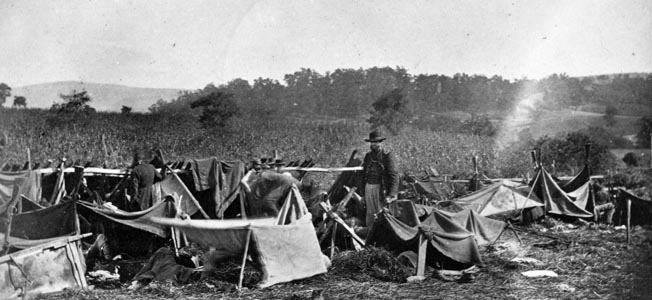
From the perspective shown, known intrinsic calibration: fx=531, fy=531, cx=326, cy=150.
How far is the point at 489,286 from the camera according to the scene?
21.4 ft

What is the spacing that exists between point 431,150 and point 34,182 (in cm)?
2021

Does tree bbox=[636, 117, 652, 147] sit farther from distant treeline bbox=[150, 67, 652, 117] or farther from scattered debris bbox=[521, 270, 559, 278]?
scattered debris bbox=[521, 270, 559, 278]

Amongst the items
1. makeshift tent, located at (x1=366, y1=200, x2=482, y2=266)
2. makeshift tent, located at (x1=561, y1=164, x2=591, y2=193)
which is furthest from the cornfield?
makeshift tent, located at (x1=366, y1=200, x2=482, y2=266)

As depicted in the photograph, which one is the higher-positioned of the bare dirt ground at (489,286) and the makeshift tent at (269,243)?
the makeshift tent at (269,243)

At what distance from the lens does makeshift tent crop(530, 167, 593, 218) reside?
38.6ft

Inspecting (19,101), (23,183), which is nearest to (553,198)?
(23,183)

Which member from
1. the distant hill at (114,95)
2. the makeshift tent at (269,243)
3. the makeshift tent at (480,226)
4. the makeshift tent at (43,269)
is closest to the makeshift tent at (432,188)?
the makeshift tent at (480,226)

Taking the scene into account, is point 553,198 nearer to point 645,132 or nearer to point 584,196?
point 584,196

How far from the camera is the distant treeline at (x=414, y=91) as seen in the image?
135ft

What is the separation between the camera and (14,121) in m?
24.4

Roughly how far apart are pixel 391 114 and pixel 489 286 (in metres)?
25.6

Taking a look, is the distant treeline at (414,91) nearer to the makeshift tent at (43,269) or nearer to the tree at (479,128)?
the tree at (479,128)

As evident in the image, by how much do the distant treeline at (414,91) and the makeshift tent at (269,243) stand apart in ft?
102

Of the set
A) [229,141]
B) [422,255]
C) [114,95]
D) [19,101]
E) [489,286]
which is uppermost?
[114,95]
